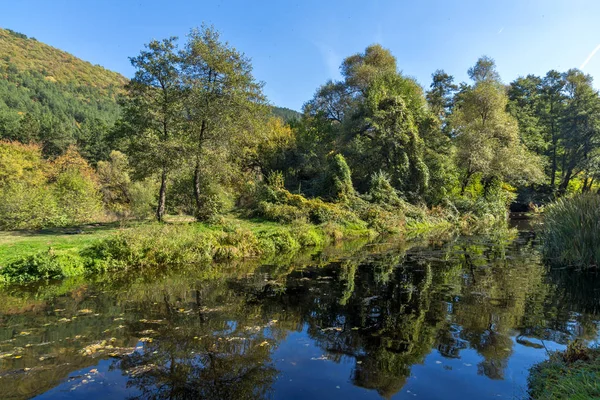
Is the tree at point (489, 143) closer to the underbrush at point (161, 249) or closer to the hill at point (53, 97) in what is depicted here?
the underbrush at point (161, 249)

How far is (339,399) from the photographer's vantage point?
5.42 m

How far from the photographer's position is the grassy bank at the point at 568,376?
408 cm

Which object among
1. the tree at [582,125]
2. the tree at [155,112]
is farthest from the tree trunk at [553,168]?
the tree at [155,112]

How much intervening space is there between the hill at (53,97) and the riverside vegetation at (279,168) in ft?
2.48

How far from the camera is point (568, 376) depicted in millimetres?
4770

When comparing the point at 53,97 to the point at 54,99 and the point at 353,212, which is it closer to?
the point at 54,99

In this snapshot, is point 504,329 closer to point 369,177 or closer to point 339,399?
point 339,399

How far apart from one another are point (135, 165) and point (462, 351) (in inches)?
746

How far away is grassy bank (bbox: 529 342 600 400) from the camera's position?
4080 mm

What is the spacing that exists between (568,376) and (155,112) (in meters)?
20.7

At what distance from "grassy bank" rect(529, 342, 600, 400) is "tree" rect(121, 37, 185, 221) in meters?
18.2

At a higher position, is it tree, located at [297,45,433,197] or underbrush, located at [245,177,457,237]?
tree, located at [297,45,433,197]

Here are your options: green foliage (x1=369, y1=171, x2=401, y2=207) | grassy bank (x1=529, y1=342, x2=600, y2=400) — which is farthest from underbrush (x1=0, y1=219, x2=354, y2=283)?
grassy bank (x1=529, y1=342, x2=600, y2=400)

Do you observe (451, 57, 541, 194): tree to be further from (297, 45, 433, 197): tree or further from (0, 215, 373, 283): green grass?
(0, 215, 373, 283): green grass
